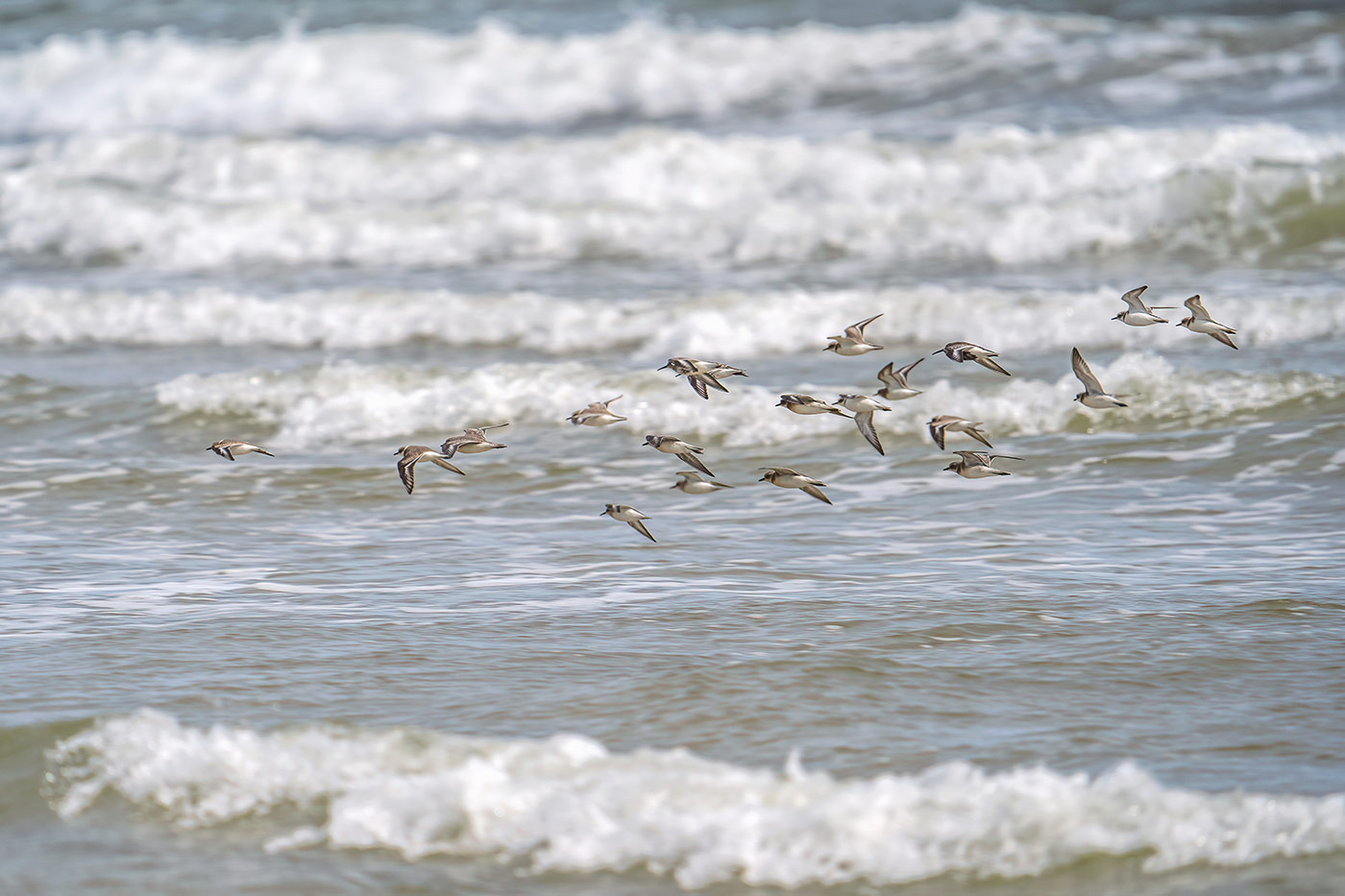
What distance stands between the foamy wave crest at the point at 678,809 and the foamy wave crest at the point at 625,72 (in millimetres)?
12216

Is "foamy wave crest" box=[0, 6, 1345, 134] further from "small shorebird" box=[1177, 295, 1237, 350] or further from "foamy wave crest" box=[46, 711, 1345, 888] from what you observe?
"foamy wave crest" box=[46, 711, 1345, 888]

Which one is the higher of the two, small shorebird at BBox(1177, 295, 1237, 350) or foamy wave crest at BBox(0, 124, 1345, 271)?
foamy wave crest at BBox(0, 124, 1345, 271)

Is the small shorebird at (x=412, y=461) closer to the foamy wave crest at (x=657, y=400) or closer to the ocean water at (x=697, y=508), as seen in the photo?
the ocean water at (x=697, y=508)

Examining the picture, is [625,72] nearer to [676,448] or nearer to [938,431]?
[676,448]

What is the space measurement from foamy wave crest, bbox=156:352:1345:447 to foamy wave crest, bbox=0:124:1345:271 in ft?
11.5

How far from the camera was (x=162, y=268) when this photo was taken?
1260 cm

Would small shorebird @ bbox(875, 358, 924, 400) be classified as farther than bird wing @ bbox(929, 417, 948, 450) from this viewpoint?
Yes

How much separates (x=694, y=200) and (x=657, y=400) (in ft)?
18.5

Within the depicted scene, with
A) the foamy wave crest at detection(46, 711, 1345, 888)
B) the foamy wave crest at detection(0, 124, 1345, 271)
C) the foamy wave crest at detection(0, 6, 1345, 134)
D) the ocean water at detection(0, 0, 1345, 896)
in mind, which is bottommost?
the foamy wave crest at detection(46, 711, 1345, 888)

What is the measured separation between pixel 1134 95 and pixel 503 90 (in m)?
6.97

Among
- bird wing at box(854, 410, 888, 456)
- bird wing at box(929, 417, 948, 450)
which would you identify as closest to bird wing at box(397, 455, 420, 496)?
bird wing at box(854, 410, 888, 456)

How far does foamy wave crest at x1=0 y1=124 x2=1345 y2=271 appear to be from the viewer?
1147cm

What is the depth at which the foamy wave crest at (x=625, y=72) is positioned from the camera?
15836 millimetres

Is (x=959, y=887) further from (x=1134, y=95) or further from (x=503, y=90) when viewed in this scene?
(x=503, y=90)
